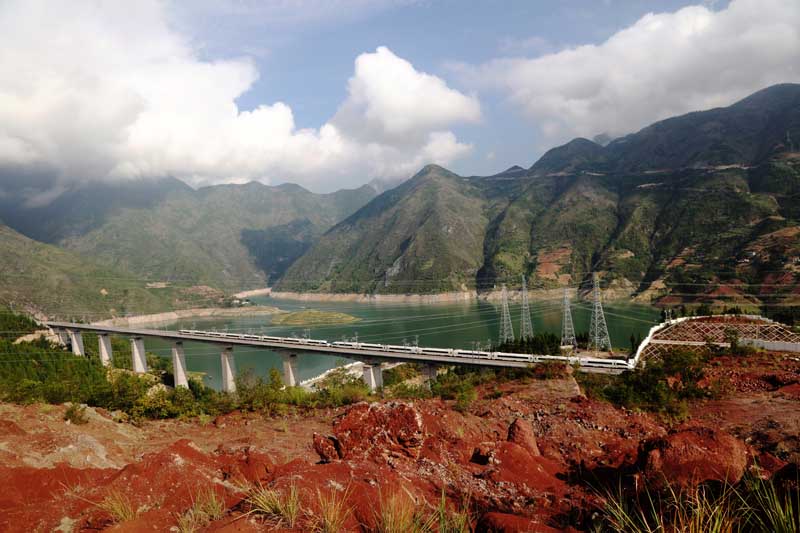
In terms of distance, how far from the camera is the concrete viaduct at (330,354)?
36062mm

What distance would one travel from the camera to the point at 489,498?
522 centimetres

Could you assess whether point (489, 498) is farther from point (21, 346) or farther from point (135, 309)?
point (135, 309)

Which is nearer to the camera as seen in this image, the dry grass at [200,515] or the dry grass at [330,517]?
the dry grass at [330,517]

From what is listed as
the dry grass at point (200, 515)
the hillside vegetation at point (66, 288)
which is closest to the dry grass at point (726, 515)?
the dry grass at point (200, 515)

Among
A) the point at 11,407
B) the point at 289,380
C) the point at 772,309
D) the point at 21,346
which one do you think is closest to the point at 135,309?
the point at 21,346

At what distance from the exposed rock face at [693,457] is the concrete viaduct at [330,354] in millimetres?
26421

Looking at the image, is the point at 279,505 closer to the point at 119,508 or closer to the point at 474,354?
the point at 119,508

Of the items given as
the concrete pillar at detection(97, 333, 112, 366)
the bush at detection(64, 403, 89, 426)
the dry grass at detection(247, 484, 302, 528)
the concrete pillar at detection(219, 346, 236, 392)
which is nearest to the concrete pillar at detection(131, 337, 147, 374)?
the concrete pillar at detection(97, 333, 112, 366)

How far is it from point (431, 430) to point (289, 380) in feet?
143

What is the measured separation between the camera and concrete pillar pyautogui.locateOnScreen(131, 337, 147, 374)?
66625 mm

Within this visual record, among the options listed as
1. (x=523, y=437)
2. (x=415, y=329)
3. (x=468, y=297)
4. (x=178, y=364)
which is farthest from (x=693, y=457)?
(x=468, y=297)

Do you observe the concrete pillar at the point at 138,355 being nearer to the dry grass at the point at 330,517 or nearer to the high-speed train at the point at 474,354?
the high-speed train at the point at 474,354

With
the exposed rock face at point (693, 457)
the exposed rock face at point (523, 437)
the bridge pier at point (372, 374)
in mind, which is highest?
the exposed rock face at point (693, 457)

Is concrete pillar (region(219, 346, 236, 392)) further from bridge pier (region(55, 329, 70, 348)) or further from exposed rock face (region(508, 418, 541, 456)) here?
exposed rock face (region(508, 418, 541, 456))
